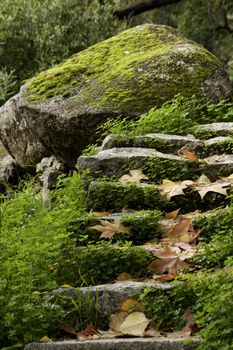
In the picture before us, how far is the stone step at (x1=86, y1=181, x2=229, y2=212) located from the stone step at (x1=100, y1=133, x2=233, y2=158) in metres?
0.83

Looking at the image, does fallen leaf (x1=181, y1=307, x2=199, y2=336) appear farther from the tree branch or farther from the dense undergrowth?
the tree branch

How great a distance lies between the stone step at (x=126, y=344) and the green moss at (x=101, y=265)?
686 mm

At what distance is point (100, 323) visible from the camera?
3.64m

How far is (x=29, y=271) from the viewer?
364 cm

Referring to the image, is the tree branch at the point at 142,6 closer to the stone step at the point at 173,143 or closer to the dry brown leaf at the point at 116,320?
the stone step at the point at 173,143

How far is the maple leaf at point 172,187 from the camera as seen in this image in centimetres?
492

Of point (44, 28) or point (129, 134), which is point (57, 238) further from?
point (44, 28)

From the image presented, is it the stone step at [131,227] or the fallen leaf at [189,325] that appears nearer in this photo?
the fallen leaf at [189,325]

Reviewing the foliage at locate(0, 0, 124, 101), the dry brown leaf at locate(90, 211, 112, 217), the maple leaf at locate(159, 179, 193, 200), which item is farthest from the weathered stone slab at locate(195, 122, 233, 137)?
the foliage at locate(0, 0, 124, 101)

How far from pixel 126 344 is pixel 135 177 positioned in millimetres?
2152

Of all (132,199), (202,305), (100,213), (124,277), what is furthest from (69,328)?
(132,199)

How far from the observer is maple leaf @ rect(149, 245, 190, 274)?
397 centimetres

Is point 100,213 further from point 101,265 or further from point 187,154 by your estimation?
point 187,154

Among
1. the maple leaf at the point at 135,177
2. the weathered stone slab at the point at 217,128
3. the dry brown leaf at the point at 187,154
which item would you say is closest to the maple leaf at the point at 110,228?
the maple leaf at the point at 135,177
